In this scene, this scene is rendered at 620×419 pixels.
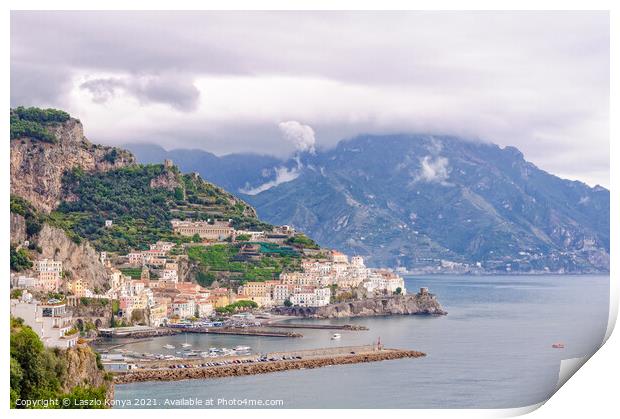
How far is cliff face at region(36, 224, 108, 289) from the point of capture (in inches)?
818

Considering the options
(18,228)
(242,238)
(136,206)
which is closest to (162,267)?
(242,238)

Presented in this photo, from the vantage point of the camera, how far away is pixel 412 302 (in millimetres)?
28891

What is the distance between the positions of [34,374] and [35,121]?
16590mm

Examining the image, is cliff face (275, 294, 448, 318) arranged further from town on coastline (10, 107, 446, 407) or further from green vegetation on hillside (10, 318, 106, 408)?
green vegetation on hillside (10, 318, 106, 408)

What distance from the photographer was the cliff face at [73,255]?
20766 millimetres

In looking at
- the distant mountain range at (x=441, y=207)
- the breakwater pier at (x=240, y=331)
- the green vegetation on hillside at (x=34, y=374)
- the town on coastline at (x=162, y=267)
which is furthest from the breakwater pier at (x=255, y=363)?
the distant mountain range at (x=441, y=207)

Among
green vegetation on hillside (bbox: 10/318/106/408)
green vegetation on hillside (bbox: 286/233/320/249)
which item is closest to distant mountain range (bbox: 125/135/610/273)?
green vegetation on hillside (bbox: 286/233/320/249)

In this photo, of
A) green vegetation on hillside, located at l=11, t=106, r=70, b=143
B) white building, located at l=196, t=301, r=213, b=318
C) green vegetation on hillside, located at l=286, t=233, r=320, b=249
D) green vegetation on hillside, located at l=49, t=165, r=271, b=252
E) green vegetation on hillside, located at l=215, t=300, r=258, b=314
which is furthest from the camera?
green vegetation on hillside, located at l=286, t=233, r=320, b=249

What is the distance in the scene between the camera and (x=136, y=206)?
93.4 ft

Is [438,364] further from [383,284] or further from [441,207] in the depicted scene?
[441,207]

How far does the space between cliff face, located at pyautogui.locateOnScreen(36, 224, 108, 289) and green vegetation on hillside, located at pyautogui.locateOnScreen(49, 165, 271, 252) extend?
3.20 meters

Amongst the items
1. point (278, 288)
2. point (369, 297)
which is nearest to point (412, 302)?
point (369, 297)

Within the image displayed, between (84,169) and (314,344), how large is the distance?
10045mm

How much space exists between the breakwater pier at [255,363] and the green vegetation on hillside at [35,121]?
33.4 ft
